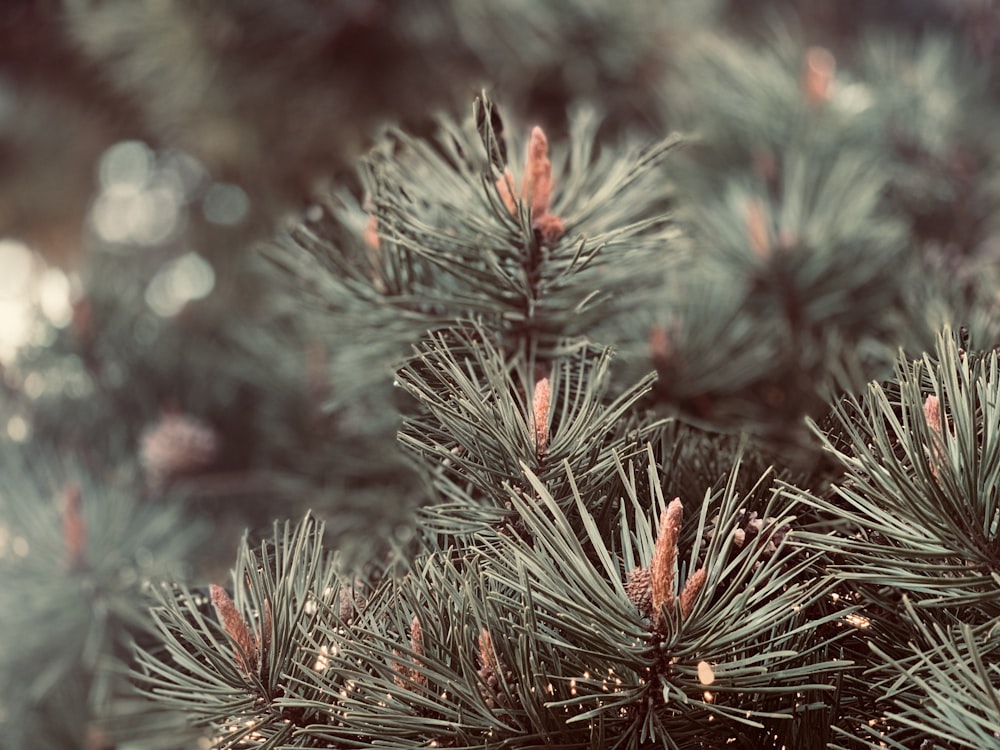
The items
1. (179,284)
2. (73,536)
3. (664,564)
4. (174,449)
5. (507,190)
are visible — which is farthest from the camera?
(179,284)

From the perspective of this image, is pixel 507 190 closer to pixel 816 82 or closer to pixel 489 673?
pixel 489 673

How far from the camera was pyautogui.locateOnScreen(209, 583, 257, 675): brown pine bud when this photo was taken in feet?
1.08

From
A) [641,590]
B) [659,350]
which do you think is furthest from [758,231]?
[641,590]

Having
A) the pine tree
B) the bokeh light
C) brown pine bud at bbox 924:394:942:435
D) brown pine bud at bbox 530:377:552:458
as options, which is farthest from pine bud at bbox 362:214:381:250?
the bokeh light

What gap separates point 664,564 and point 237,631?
16 centimetres

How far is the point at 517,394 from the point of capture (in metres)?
0.36

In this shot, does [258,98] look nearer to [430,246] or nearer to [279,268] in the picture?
[279,268]

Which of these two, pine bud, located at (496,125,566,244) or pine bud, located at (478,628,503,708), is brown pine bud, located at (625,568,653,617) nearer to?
pine bud, located at (478,628,503,708)

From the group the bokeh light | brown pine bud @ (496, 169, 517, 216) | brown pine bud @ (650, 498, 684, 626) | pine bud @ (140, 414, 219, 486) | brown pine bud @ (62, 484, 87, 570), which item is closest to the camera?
brown pine bud @ (650, 498, 684, 626)

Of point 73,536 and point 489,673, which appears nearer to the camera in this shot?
point 489,673

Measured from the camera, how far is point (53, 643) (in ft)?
1.81

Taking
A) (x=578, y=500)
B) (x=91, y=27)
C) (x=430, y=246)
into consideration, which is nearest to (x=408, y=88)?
(x=91, y=27)

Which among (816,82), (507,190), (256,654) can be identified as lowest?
(256,654)

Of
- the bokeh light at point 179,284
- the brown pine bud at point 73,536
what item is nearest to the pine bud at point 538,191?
the brown pine bud at point 73,536
